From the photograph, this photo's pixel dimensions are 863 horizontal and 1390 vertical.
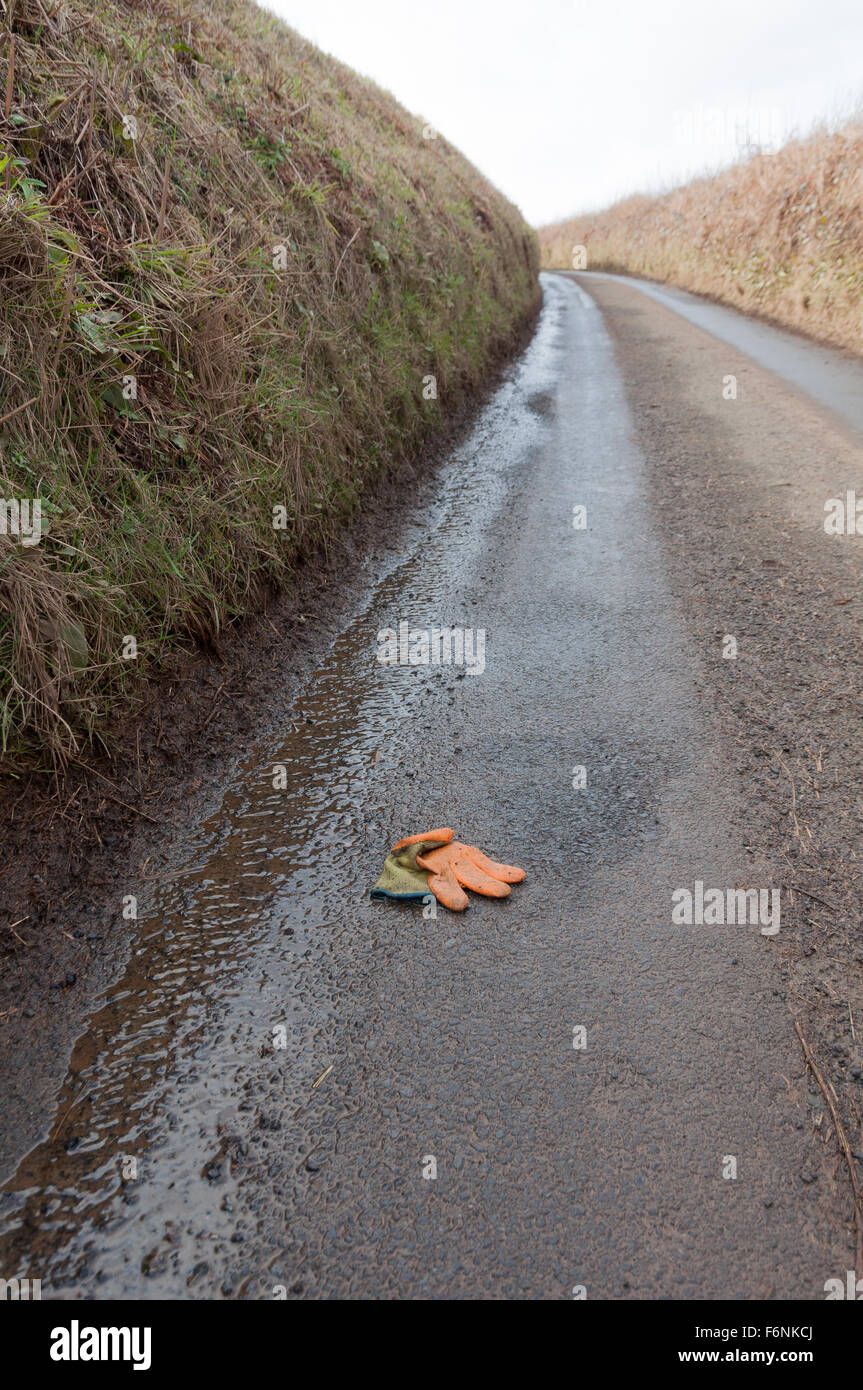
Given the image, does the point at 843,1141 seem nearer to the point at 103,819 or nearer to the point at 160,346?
the point at 103,819

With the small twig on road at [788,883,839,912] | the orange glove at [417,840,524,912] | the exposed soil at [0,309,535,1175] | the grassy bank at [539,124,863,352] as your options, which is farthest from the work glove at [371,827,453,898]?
the grassy bank at [539,124,863,352]

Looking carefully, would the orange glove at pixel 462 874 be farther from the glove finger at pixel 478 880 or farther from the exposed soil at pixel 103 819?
the exposed soil at pixel 103 819

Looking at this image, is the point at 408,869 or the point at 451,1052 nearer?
the point at 451,1052

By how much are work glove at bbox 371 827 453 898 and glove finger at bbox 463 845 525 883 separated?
0.12 meters

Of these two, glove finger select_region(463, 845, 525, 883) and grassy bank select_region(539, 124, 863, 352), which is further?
grassy bank select_region(539, 124, 863, 352)

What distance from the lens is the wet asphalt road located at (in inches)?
66.6

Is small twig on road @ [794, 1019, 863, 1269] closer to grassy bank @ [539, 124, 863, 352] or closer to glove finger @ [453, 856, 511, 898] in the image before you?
glove finger @ [453, 856, 511, 898]

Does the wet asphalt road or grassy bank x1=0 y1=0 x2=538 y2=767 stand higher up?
grassy bank x1=0 y1=0 x2=538 y2=767

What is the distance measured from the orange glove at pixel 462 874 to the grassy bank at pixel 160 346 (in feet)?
4.68

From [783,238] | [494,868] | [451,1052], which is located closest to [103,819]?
[494,868]

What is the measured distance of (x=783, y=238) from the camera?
14438mm

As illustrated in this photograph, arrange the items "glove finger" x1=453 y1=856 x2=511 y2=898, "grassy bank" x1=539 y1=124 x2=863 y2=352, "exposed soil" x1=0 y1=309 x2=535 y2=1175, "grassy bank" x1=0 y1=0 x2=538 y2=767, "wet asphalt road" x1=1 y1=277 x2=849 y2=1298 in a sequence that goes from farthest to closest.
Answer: "grassy bank" x1=539 y1=124 x2=863 y2=352, "grassy bank" x1=0 y1=0 x2=538 y2=767, "glove finger" x1=453 y1=856 x2=511 y2=898, "exposed soil" x1=0 y1=309 x2=535 y2=1175, "wet asphalt road" x1=1 y1=277 x2=849 y2=1298

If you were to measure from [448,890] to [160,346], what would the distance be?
286 centimetres

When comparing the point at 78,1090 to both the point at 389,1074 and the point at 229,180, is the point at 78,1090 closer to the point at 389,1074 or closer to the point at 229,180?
the point at 389,1074
